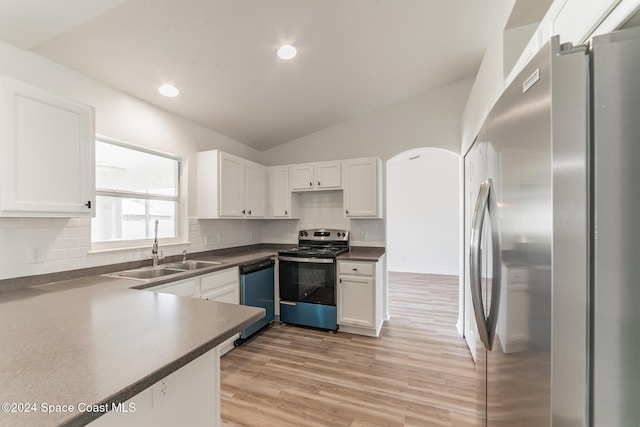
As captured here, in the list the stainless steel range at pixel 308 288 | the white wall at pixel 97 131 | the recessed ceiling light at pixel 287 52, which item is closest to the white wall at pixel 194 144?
the white wall at pixel 97 131

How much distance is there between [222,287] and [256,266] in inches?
21.4

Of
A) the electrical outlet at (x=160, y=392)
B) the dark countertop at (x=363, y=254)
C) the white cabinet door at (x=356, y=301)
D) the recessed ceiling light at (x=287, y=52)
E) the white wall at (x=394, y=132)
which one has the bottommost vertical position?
the white cabinet door at (x=356, y=301)

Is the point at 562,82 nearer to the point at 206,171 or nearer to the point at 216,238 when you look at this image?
the point at 206,171

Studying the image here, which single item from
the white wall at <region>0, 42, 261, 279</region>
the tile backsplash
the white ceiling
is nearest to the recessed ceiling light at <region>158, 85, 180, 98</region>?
the white ceiling

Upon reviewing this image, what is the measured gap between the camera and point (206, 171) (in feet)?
10.3

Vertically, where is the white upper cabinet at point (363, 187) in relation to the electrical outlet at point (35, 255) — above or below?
above

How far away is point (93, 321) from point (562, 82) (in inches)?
69.9

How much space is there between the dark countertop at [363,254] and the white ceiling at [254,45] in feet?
6.25

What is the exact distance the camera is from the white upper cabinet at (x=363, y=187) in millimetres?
3422

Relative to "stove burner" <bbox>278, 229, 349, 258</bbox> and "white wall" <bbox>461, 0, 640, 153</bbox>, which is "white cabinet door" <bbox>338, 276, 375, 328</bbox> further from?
"white wall" <bbox>461, 0, 640, 153</bbox>

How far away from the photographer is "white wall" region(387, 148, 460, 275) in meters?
6.11

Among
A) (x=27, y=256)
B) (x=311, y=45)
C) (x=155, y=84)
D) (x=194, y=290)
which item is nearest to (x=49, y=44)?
(x=155, y=84)

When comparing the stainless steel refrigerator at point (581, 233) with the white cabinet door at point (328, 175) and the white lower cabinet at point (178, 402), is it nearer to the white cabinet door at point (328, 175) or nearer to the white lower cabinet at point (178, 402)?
the white lower cabinet at point (178, 402)

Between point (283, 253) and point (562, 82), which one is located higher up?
point (562, 82)
